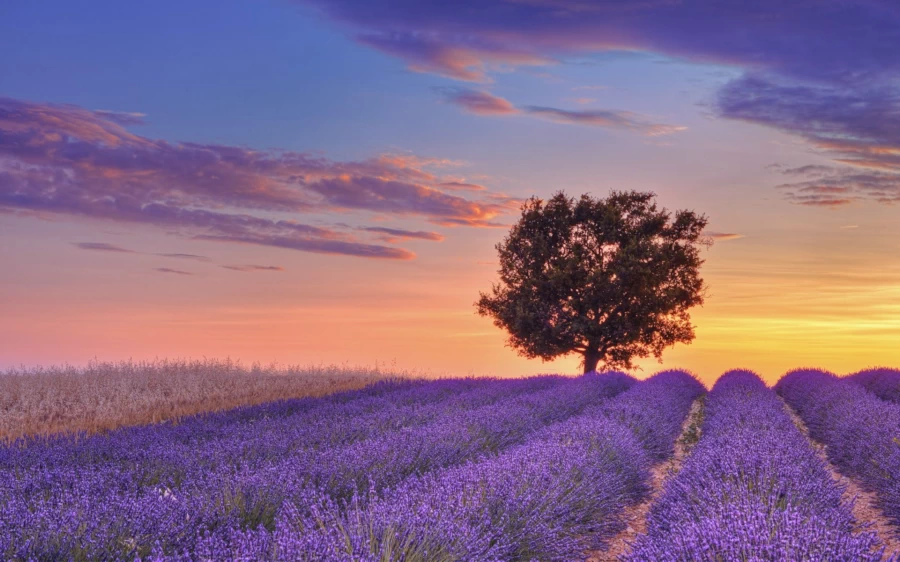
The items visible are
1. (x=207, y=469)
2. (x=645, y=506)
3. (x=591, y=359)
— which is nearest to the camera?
(x=207, y=469)

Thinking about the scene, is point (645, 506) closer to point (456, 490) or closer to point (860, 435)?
point (456, 490)

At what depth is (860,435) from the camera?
838 centimetres

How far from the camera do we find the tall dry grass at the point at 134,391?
35.6 feet

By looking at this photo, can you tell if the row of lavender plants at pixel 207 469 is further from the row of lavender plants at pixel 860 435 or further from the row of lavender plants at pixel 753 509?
the row of lavender plants at pixel 860 435

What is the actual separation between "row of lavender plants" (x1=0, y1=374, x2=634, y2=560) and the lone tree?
27.5 ft

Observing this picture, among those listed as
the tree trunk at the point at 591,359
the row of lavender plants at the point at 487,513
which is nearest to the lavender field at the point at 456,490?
the row of lavender plants at the point at 487,513

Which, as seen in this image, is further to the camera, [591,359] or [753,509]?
[591,359]

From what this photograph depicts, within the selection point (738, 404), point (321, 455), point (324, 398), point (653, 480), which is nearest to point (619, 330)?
point (738, 404)

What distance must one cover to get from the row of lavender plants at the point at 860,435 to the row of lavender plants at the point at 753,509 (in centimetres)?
79

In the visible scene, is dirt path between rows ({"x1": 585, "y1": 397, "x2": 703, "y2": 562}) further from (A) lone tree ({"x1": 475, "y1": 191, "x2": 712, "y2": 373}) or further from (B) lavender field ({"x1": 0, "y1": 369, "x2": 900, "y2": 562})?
(A) lone tree ({"x1": 475, "y1": 191, "x2": 712, "y2": 373})

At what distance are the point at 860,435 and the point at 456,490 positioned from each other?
21.1 ft

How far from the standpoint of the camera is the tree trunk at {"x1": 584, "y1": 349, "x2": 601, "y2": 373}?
19.4m

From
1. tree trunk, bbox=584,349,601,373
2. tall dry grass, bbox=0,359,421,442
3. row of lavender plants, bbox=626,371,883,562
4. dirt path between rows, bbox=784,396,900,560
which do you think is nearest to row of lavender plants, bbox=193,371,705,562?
row of lavender plants, bbox=626,371,883,562

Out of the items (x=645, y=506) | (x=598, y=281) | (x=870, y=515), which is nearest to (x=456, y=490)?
(x=645, y=506)
